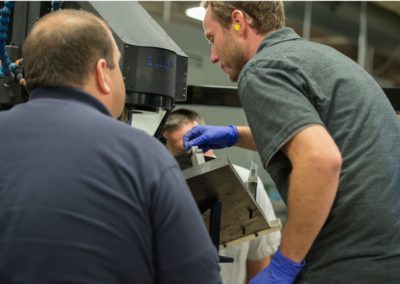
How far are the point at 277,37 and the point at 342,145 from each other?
0.32 metres

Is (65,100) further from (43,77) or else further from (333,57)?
(333,57)

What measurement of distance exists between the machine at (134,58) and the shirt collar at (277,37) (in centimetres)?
37

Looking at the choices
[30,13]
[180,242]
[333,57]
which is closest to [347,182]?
[333,57]

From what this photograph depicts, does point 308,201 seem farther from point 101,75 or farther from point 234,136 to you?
point 234,136

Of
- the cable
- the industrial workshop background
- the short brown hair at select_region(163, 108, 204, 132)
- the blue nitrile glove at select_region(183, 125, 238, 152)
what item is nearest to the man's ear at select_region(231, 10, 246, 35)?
the blue nitrile glove at select_region(183, 125, 238, 152)

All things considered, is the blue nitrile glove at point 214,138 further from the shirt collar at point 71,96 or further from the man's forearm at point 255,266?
the man's forearm at point 255,266

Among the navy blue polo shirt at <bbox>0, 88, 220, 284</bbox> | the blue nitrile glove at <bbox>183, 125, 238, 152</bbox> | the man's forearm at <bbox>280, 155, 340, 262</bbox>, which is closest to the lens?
the navy blue polo shirt at <bbox>0, 88, 220, 284</bbox>

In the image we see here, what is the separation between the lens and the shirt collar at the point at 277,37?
138 cm

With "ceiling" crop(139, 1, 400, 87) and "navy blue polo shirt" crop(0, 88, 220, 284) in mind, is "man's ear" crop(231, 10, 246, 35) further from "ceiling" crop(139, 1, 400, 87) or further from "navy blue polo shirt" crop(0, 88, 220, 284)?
"ceiling" crop(139, 1, 400, 87)

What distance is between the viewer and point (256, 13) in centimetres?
145

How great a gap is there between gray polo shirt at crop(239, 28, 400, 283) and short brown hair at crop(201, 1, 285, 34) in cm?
19

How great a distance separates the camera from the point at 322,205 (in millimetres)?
1171

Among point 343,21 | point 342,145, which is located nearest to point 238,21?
point 342,145

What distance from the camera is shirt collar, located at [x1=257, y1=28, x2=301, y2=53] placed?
4.51 feet
